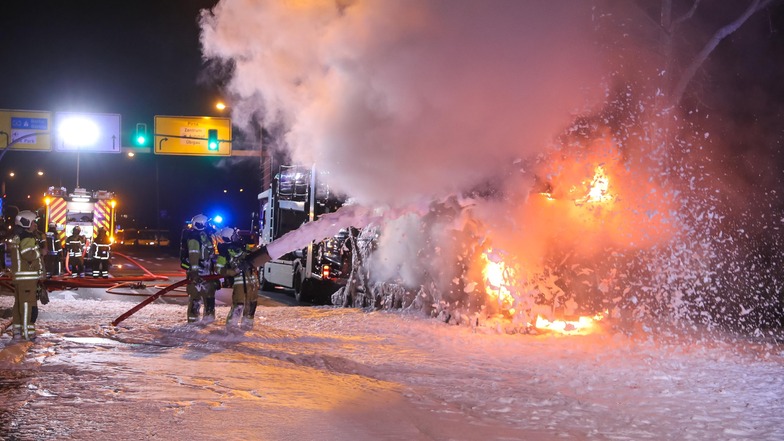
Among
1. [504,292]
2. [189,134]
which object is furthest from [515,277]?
[189,134]

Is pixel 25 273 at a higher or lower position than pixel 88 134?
lower

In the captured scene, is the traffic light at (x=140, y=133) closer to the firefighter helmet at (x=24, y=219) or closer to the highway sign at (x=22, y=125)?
the highway sign at (x=22, y=125)

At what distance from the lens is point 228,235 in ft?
37.8

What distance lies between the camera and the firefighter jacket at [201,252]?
36.4 feet

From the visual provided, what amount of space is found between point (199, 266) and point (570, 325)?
590 centimetres

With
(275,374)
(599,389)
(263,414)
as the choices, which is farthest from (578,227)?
(263,414)

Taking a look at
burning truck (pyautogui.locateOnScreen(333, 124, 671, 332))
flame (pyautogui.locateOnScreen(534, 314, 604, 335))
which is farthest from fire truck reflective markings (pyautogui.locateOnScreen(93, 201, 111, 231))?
flame (pyautogui.locateOnScreen(534, 314, 604, 335))

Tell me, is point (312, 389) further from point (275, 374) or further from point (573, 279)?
point (573, 279)

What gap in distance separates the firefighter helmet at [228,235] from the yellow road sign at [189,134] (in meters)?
18.5

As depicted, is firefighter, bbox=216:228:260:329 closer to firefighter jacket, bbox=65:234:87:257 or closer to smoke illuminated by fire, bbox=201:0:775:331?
smoke illuminated by fire, bbox=201:0:775:331

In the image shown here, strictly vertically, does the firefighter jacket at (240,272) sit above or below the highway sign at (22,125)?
below

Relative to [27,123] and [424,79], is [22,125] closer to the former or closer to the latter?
[27,123]

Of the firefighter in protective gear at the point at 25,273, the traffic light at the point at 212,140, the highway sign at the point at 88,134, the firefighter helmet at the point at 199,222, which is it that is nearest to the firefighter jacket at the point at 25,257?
the firefighter in protective gear at the point at 25,273

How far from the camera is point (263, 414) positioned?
574cm
